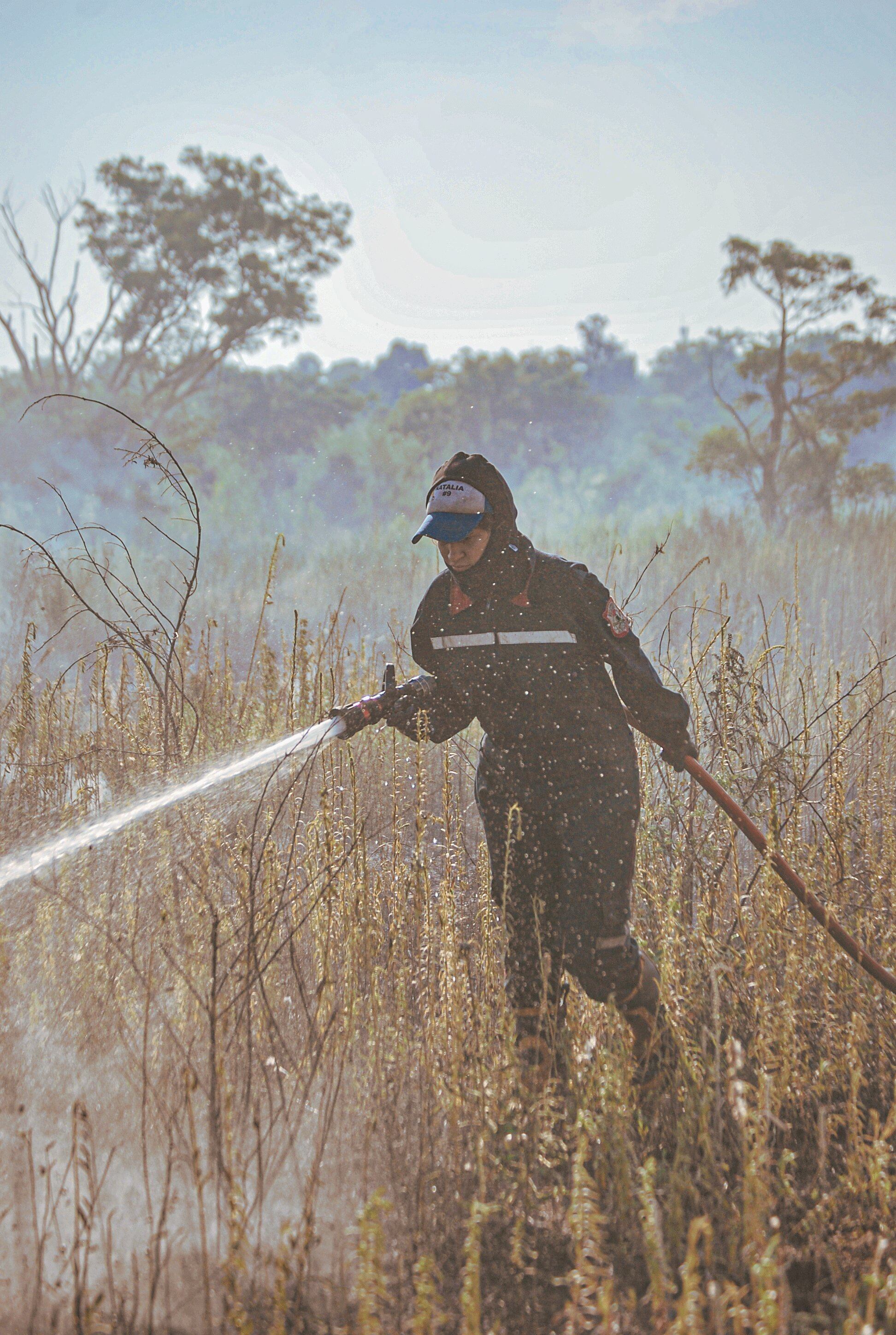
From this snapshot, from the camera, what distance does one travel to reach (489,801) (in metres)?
2.54

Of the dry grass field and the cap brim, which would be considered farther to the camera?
the cap brim

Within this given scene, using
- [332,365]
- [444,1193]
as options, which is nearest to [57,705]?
[444,1193]

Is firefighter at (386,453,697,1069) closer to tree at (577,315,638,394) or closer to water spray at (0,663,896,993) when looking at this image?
water spray at (0,663,896,993)

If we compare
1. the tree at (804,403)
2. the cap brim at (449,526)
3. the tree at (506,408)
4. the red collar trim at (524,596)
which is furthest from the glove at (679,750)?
the tree at (506,408)

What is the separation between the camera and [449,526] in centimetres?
244

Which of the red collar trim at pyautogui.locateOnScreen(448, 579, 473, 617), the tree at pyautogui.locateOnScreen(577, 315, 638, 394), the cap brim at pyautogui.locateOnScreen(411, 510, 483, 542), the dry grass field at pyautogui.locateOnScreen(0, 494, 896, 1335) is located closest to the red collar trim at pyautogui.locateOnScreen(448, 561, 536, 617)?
the red collar trim at pyautogui.locateOnScreen(448, 579, 473, 617)

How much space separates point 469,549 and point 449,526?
0.35 ft

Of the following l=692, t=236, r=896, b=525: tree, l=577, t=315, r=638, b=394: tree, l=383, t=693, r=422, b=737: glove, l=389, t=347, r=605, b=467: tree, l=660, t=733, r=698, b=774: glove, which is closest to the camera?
l=660, t=733, r=698, b=774: glove

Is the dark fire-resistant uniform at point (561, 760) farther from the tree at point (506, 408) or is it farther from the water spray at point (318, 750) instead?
the tree at point (506, 408)

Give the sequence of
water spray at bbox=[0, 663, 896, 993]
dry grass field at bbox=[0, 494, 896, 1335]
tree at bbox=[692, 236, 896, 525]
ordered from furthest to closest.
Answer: tree at bbox=[692, 236, 896, 525]
water spray at bbox=[0, 663, 896, 993]
dry grass field at bbox=[0, 494, 896, 1335]

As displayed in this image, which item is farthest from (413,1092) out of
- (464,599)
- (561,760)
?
(464,599)

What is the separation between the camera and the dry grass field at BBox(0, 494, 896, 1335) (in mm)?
1617

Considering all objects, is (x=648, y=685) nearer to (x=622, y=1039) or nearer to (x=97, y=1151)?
(x=622, y=1039)

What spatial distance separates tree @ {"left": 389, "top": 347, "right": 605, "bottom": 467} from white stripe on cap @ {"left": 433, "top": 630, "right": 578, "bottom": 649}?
2273 centimetres
